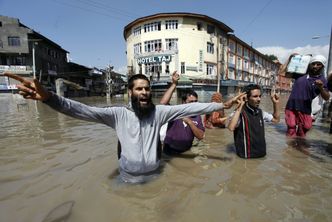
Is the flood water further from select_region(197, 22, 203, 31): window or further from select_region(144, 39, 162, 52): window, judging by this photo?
select_region(197, 22, 203, 31): window

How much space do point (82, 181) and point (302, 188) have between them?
125 inches

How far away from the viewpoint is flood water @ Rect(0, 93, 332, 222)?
2906 millimetres

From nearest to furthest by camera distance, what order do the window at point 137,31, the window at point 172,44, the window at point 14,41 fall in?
the window at point 172,44, the window at point 14,41, the window at point 137,31

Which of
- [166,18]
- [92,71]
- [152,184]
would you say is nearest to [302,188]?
[152,184]

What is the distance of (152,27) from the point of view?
39.0m

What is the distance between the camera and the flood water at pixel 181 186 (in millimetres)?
2906

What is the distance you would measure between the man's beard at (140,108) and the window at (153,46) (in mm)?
36634

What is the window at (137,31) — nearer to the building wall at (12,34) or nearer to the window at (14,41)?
the building wall at (12,34)

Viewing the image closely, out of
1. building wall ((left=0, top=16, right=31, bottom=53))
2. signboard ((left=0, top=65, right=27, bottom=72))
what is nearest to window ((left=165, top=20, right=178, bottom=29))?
building wall ((left=0, top=16, right=31, bottom=53))

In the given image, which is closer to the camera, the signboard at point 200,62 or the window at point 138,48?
the signboard at point 200,62

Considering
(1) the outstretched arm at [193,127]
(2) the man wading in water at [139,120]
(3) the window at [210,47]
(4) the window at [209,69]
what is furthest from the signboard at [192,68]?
(2) the man wading in water at [139,120]

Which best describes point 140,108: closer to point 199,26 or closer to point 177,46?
point 177,46

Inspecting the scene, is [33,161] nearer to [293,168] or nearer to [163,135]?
[163,135]

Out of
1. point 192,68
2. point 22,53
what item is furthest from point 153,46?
point 22,53
